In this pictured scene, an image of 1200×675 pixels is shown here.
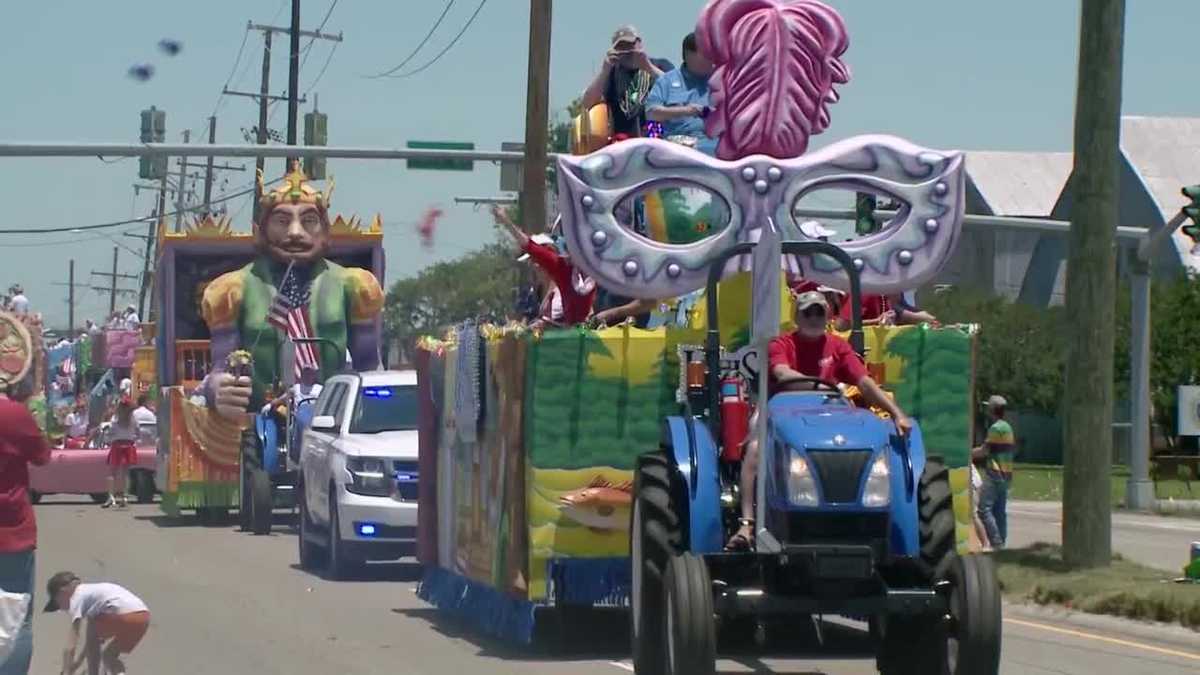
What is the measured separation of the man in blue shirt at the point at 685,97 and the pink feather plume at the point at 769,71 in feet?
3.64

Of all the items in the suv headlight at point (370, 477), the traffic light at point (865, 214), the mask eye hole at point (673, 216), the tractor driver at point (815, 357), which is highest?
the traffic light at point (865, 214)

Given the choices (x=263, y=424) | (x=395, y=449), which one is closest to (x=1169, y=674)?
(x=395, y=449)

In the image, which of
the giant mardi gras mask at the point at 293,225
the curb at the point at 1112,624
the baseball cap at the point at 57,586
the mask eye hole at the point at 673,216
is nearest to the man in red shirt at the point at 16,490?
the baseball cap at the point at 57,586

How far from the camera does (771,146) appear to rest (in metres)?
13.2

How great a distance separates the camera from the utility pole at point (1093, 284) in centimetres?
1852

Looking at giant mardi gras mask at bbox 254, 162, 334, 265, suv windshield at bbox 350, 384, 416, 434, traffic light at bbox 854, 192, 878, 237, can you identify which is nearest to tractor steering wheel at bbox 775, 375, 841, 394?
traffic light at bbox 854, 192, 878, 237

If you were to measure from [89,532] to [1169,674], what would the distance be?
17133 mm

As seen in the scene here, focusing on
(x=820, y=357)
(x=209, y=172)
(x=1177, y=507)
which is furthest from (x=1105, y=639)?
(x=209, y=172)

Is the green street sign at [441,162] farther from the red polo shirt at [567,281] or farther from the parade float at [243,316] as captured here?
the red polo shirt at [567,281]

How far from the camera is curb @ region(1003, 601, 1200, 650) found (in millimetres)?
14484

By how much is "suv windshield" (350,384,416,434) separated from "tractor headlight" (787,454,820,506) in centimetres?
1102

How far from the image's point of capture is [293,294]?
31.0 metres

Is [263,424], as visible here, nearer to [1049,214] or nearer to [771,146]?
[771,146]

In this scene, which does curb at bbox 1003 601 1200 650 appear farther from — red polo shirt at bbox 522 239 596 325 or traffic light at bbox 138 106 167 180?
traffic light at bbox 138 106 167 180
